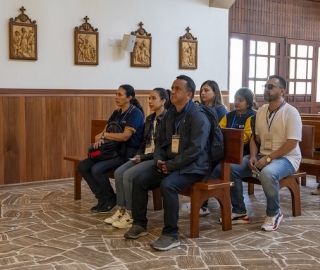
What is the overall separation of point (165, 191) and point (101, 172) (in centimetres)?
114

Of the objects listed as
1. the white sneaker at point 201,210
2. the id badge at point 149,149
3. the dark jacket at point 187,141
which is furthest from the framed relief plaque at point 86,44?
the dark jacket at point 187,141

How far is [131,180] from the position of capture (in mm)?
4133

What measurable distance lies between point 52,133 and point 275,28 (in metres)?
4.88

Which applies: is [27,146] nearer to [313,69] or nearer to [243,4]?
[243,4]

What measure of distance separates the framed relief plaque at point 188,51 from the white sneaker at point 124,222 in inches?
144

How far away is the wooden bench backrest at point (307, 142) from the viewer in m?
4.51

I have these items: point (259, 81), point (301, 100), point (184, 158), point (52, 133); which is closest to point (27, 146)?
point (52, 133)

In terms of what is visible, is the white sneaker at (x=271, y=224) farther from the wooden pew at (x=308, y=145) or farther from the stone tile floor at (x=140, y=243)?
the wooden pew at (x=308, y=145)

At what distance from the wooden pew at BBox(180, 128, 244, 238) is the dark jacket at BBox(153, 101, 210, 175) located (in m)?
0.14

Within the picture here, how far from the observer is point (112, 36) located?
21.7ft

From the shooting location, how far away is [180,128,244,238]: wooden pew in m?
3.80

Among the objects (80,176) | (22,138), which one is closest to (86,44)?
(22,138)

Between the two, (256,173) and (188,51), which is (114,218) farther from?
(188,51)

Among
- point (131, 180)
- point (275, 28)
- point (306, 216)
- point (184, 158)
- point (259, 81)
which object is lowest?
point (306, 216)
